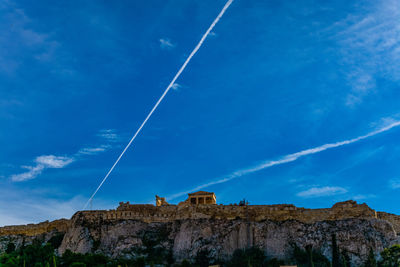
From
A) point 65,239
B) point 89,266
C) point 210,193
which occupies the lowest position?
point 89,266

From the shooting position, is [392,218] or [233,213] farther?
[233,213]

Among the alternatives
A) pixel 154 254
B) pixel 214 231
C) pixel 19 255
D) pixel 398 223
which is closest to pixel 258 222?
pixel 214 231

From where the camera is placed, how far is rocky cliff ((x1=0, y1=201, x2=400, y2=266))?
39.3 m

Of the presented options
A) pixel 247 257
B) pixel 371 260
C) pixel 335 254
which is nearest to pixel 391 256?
pixel 371 260

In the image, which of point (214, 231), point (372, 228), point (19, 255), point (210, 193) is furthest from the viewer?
point (210, 193)

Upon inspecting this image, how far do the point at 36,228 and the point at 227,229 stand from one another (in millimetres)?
20111

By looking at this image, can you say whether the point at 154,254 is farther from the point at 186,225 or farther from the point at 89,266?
the point at 89,266

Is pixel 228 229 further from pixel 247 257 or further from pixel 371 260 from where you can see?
pixel 371 260

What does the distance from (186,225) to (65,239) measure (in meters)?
10.9

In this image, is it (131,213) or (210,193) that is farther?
(210,193)

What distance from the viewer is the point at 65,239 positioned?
44.5 m

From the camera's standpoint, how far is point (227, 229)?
4200 cm

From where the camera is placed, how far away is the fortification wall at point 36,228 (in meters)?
48.5

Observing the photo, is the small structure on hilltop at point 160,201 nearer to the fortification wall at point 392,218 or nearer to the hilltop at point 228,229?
the hilltop at point 228,229
